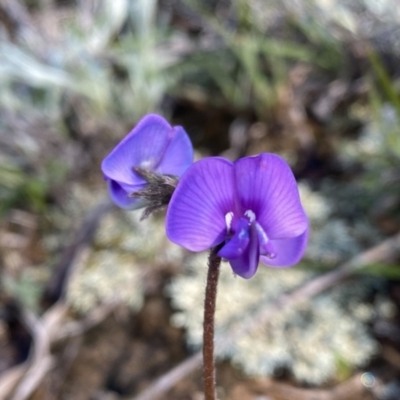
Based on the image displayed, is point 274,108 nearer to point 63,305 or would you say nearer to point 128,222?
point 128,222

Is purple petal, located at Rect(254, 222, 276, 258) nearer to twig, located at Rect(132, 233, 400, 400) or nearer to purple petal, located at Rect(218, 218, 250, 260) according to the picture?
purple petal, located at Rect(218, 218, 250, 260)

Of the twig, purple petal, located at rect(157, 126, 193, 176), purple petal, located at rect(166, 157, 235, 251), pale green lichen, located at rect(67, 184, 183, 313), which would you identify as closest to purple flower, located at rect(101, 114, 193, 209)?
purple petal, located at rect(157, 126, 193, 176)

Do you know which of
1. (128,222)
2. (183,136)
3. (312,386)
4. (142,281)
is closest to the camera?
(183,136)

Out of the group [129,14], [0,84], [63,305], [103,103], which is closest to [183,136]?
[63,305]

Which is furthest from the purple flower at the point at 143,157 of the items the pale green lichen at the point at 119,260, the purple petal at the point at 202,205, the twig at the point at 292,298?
the pale green lichen at the point at 119,260

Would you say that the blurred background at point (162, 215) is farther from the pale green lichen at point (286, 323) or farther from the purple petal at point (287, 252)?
the purple petal at point (287, 252)

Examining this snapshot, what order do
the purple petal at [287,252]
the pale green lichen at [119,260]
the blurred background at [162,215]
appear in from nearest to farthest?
the purple petal at [287,252] < the blurred background at [162,215] < the pale green lichen at [119,260]
